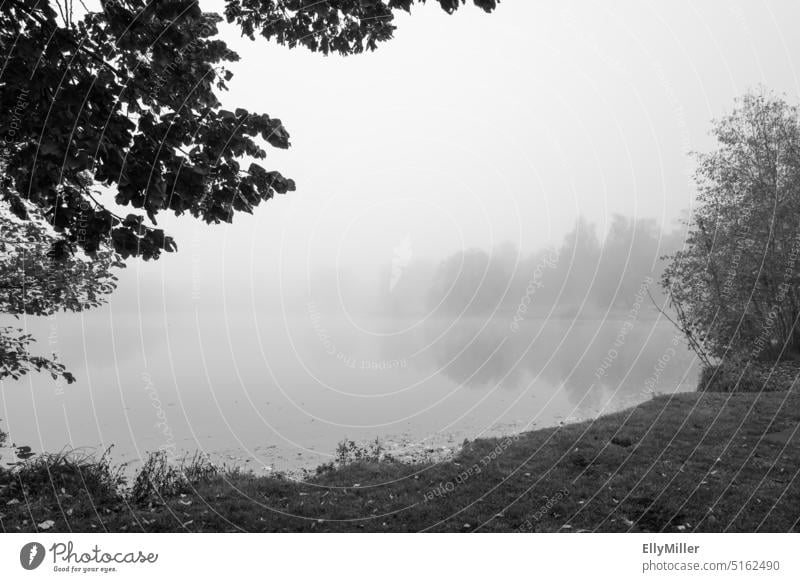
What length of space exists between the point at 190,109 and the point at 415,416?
15329mm

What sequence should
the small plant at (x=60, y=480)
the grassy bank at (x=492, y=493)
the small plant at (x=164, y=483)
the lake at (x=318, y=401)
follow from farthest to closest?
the lake at (x=318, y=401)
the small plant at (x=164, y=483)
the small plant at (x=60, y=480)
the grassy bank at (x=492, y=493)

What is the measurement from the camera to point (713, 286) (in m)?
20.6

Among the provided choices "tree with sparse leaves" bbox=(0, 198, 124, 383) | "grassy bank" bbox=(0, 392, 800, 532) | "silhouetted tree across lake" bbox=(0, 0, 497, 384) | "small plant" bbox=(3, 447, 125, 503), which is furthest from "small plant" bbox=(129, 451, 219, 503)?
"silhouetted tree across lake" bbox=(0, 0, 497, 384)

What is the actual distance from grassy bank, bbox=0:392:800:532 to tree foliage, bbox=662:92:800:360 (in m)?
10.8

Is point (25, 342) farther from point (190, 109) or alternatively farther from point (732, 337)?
point (732, 337)

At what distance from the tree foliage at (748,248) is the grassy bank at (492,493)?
1084cm

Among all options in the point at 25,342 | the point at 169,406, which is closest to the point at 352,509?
the point at 25,342

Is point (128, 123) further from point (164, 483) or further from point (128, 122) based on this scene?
point (164, 483)

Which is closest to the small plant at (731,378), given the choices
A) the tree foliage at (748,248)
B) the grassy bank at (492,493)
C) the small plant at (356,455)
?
the tree foliage at (748,248)

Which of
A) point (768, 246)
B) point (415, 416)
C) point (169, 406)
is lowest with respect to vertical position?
point (415, 416)

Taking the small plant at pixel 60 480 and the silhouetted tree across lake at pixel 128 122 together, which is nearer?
the silhouetted tree across lake at pixel 128 122

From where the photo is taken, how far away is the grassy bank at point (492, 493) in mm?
6980

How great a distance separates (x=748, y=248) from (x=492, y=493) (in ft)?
64.8

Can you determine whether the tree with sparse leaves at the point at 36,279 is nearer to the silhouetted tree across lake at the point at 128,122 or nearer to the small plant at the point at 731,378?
the silhouetted tree across lake at the point at 128,122
